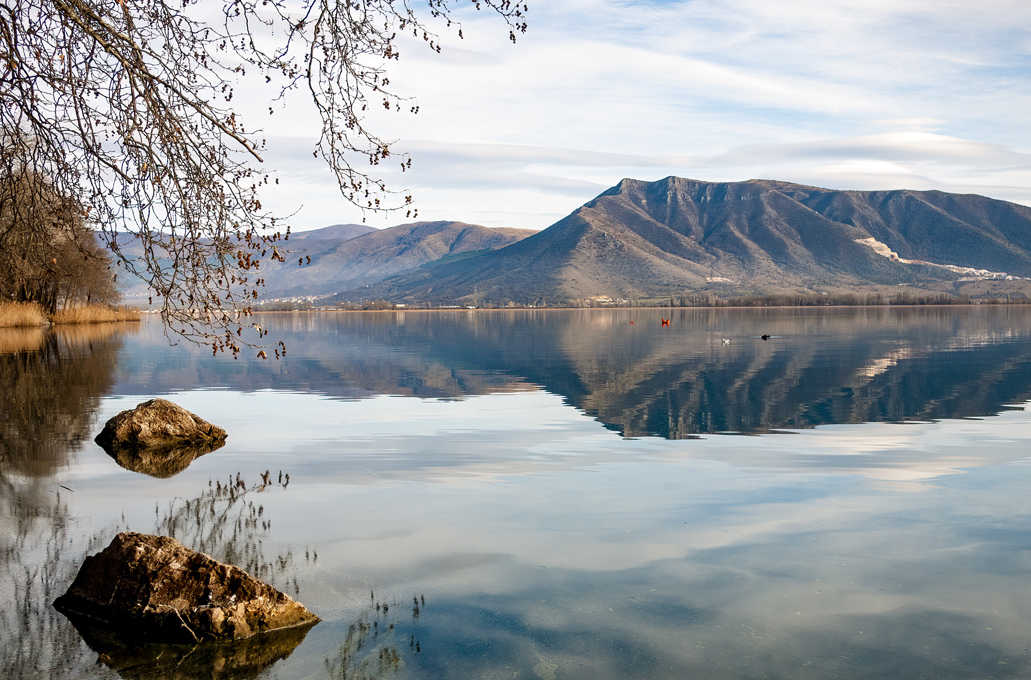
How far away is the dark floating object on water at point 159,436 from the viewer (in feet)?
58.9

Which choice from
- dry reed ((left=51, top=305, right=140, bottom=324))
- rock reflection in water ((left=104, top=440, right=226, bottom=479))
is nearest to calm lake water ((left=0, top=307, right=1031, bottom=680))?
rock reflection in water ((left=104, top=440, right=226, bottom=479))

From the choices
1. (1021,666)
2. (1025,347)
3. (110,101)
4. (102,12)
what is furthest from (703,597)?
(1025,347)

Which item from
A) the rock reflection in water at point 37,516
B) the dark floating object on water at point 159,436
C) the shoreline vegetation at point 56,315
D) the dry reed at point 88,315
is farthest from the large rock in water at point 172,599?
the dry reed at point 88,315

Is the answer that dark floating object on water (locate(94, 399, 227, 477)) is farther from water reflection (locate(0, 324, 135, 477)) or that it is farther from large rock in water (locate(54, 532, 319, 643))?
large rock in water (locate(54, 532, 319, 643))

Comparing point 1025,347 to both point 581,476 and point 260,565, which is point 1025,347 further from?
point 260,565

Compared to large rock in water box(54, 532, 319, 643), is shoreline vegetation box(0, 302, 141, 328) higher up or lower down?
higher up

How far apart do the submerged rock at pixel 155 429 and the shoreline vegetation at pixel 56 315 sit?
56.2 meters

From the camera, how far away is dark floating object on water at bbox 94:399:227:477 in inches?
706

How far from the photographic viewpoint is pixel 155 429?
19125mm

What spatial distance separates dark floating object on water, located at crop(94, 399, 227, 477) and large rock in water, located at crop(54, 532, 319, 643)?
8.78 metres

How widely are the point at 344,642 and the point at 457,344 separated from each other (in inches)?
2262

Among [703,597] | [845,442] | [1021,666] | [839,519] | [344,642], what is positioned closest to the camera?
[1021,666]

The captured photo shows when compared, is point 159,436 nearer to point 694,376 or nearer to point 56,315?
point 694,376

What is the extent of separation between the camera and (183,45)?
28.9 feet
